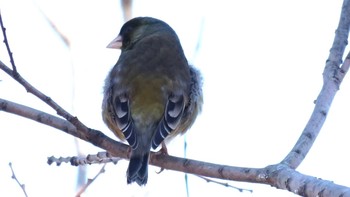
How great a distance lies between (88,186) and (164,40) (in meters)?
2.10

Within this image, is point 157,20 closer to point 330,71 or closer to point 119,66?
point 119,66

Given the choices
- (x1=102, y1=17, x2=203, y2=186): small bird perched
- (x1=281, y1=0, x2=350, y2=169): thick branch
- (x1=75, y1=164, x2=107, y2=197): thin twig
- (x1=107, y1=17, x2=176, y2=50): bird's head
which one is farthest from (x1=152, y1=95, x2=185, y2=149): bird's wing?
(x1=107, y1=17, x2=176, y2=50): bird's head

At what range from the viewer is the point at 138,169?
13.7 ft

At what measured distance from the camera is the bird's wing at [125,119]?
441cm

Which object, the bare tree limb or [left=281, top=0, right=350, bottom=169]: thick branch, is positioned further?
[left=281, top=0, right=350, bottom=169]: thick branch

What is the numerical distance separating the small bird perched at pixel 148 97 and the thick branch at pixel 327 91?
105cm

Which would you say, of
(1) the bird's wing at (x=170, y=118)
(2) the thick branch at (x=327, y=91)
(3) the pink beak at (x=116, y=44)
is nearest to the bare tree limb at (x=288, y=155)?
(2) the thick branch at (x=327, y=91)

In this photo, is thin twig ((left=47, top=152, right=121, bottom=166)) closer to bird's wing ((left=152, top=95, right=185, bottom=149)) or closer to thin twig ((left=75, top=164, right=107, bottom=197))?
thin twig ((left=75, top=164, right=107, bottom=197))

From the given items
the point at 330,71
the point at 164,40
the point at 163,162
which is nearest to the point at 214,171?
the point at 163,162

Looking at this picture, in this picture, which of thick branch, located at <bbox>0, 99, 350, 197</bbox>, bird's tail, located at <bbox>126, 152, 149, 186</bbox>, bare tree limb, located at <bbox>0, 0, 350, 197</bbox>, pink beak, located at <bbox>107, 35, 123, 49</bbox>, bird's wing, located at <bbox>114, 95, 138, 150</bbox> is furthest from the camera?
pink beak, located at <bbox>107, 35, 123, 49</bbox>

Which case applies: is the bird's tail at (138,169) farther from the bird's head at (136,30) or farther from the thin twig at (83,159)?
the bird's head at (136,30)

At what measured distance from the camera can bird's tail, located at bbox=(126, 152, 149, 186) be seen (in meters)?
4.12

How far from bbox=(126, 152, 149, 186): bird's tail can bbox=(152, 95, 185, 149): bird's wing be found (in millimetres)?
191

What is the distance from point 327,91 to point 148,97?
53.1 inches
